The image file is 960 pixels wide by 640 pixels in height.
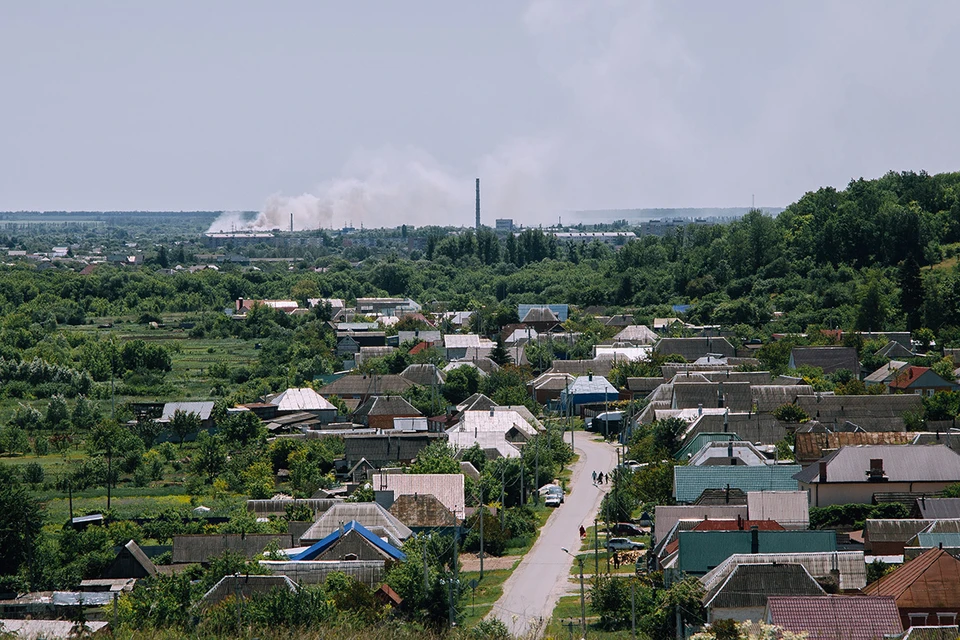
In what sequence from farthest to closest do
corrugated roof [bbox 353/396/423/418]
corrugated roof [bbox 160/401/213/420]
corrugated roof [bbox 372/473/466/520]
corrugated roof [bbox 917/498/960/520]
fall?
corrugated roof [bbox 353/396/423/418], corrugated roof [bbox 160/401/213/420], corrugated roof [bbox 372/473/466/520], corrugated roof [bbox 917/498/960/520]

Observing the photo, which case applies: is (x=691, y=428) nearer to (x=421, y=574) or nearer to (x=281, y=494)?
(x=281, y=494)

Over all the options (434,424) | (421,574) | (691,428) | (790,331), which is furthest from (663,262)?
(421,574)

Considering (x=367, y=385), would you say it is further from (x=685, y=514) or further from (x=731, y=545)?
(x=731, y=545)

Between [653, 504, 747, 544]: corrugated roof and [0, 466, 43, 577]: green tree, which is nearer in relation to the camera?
[653, 504, 747, 544]: corrugated roof

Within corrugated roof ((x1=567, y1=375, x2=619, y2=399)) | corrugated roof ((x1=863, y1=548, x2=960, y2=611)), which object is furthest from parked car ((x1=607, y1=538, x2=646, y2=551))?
corrugated roof ((x1=567, y1=375, x2=619, y2=399))

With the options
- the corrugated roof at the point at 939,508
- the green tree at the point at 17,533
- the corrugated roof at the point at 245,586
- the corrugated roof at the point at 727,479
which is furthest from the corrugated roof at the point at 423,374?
the corrugated roof at the point at 245,586

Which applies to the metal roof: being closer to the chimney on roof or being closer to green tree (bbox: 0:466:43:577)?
green tree (bbox: 0:466:43:577)

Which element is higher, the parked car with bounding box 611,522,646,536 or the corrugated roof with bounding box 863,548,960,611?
the corrugated roof with bounding box 863,548,960,611
